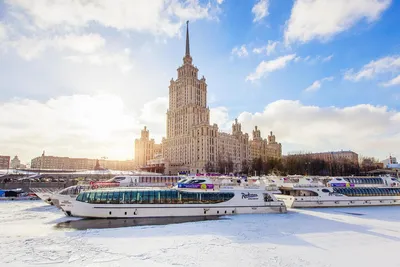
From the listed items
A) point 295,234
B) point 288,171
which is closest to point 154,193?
point 295,234

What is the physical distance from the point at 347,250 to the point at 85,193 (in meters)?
26.4

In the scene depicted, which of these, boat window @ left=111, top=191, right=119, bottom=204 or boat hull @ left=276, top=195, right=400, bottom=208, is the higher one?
boat window @ left=111, top=191, right=119, bottom=204

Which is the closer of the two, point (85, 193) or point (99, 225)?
point (99, 225)

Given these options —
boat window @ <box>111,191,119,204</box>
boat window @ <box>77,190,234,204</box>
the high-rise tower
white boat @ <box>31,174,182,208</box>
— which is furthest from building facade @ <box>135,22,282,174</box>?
boat window @ <box>111,191,119,204</box>

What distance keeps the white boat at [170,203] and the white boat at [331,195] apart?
7.25 m

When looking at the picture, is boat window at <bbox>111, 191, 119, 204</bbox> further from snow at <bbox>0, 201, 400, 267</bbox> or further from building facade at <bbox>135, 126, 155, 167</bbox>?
building facade at <bbox>135, 126, 155, 167</bbox>

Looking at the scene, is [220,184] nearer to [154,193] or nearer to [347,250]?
[154,193]

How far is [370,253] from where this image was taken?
53.1ft

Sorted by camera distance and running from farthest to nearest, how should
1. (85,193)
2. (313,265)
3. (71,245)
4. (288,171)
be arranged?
(288,171) < (85,193) < (71,245) < (313,265)

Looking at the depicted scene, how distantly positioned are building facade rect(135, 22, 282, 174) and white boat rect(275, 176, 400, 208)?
306ft

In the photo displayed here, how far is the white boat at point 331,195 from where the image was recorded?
38469 mm

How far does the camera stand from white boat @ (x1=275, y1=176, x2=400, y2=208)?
38.5 metres

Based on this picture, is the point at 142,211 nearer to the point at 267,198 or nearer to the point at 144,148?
the point at 267,198

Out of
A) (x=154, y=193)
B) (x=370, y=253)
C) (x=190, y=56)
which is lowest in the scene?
(x=370, y=253)
